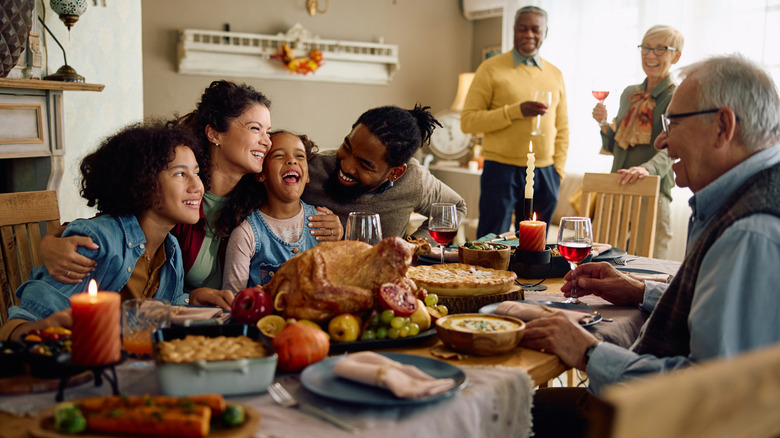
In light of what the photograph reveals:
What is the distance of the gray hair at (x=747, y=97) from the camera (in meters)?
1.30

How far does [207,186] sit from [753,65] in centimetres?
165

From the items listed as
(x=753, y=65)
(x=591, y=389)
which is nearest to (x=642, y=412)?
(x=591, y=389)

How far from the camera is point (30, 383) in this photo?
41.9 inches

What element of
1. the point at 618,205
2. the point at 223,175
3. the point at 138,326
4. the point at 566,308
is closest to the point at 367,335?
the point at 138,326

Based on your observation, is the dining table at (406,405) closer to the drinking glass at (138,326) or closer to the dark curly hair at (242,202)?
the drinking glass at (138,326)

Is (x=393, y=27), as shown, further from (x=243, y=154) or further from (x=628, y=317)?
(x=628, y=317)

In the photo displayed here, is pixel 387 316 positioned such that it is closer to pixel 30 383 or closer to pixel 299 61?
pixel 30 383

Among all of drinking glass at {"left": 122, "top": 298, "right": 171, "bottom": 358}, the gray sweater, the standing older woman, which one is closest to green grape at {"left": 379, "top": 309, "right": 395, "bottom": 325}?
drinking glass at {"left": 122, "top": 298, "right": 171, "bottom": 358}

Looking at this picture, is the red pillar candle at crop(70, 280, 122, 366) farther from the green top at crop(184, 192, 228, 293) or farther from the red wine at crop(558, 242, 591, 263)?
the red wine at crop(558, 242, 591, 263)

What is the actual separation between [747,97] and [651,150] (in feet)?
8.54

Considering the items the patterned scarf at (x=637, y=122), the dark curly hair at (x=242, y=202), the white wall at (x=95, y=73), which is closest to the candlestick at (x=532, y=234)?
the dark curly hair at (x=242, y=202)

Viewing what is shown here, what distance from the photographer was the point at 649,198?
3.03 m

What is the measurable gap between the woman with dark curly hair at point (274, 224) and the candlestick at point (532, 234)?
0.73m

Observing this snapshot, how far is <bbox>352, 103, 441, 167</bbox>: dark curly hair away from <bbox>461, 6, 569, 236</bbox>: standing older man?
1.76 meters
